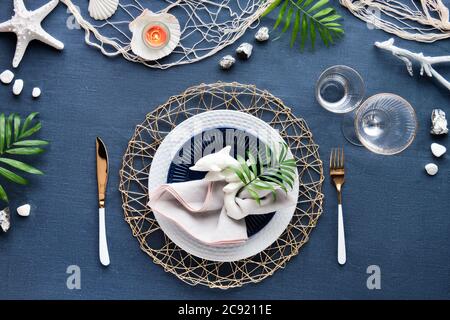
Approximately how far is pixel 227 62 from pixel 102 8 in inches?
14.3

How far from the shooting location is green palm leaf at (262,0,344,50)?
1.50 metres

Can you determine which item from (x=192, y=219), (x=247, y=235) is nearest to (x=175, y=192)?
(x=192, y=219)

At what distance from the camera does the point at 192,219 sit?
142 cm

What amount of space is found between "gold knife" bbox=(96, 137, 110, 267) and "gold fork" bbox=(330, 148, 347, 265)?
1.97 feet

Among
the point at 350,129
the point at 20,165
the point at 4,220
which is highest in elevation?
the point at 350,129

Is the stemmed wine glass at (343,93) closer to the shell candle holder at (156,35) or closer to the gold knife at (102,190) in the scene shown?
the shell candle holder at (156,35)

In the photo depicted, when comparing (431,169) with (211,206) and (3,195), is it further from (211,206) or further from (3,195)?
(3,195)

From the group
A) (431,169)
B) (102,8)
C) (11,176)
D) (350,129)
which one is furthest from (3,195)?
(431,169)

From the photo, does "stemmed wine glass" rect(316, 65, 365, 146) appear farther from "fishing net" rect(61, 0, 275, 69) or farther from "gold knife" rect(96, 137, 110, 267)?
"gold knife" rect(96, 137, 110, 267)

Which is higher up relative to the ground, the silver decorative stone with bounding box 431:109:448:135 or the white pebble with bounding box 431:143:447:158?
the silver decorative stone with bounding box 431:109:448:135

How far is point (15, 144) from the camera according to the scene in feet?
4.72

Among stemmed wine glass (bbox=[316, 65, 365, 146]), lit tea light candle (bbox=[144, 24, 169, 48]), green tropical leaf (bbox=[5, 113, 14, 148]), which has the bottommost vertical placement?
green tropical leaf (bbox=[5, 113, 14, 148])

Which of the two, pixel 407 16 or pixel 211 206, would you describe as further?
pixel 407 16

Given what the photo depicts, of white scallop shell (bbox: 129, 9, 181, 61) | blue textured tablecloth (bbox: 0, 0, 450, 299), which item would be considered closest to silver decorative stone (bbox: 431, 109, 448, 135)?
blue textured tablecloth (bbox: 0, 0, 450, 299)
